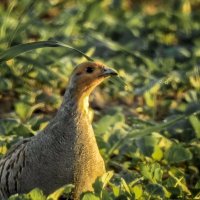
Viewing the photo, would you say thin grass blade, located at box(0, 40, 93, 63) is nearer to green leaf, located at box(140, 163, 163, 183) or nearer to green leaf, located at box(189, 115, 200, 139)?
green leaf, located at box(140, 163, 163, 183)

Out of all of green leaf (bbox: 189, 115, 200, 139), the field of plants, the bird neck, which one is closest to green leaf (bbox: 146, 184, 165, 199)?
the field of plants

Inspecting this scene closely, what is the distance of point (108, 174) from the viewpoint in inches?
195

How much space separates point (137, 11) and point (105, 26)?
1.62 metres

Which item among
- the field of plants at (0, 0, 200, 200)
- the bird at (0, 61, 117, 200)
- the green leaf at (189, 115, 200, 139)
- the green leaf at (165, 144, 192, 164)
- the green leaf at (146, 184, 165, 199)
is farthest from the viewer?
the green leaf at (189, 115, 200, 139)

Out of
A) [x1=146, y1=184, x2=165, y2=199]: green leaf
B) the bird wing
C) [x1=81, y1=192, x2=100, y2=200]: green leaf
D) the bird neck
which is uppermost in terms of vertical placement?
the bird neck

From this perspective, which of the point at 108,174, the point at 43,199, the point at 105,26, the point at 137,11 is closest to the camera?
the point at 43,199

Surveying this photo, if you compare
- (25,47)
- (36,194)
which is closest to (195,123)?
(25,47)

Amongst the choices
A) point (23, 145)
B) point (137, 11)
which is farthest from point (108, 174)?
point (137, 11)

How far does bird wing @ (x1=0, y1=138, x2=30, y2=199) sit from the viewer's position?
16.5ft

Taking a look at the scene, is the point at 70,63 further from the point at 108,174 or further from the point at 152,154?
the point at 108,174

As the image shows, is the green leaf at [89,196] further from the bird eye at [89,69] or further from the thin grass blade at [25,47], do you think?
the thin grass blade at [25,47]

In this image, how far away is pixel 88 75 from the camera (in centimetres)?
502

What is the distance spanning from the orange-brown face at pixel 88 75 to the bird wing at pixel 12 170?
1.65ft

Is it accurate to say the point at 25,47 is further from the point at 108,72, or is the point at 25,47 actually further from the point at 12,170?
the point at 12,170
